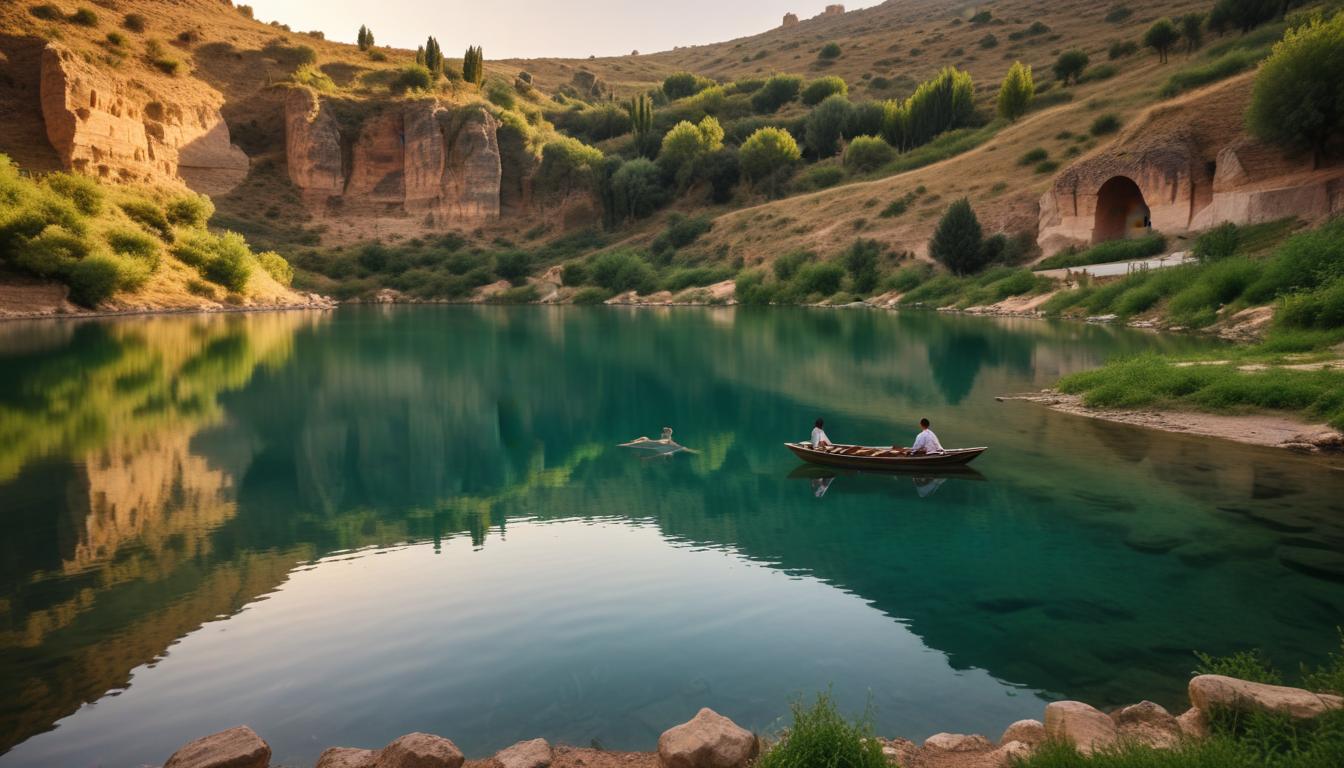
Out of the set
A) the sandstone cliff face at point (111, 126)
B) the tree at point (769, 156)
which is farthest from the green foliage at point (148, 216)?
the tree at point (769, 156)

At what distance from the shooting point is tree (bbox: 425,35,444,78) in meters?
88.8

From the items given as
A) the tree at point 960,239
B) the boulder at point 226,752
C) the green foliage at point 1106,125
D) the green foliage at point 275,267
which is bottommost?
the boulder at point 226,752

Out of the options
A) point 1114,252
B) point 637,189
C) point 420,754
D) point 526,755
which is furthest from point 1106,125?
point 420,754

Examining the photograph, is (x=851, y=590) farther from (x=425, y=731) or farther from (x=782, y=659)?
(x=425, y=731)

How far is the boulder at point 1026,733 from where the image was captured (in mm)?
5012

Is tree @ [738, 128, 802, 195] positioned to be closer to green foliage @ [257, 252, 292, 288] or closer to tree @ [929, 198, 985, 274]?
tree @ [929, 198, 985, 274]

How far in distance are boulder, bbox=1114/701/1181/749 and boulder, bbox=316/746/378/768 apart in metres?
4.50

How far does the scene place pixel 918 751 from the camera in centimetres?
511

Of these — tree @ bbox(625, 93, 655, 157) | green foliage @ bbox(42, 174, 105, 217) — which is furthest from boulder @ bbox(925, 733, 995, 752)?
tree @ bbox(625, 93, 655, 157)

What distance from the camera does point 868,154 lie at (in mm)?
74062

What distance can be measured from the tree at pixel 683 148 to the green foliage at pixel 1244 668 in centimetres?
7785

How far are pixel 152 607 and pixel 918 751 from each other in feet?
23.7

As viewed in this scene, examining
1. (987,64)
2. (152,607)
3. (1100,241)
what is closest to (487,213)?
(1100,241)

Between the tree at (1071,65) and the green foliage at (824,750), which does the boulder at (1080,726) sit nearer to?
the green foliage at (824,750)
